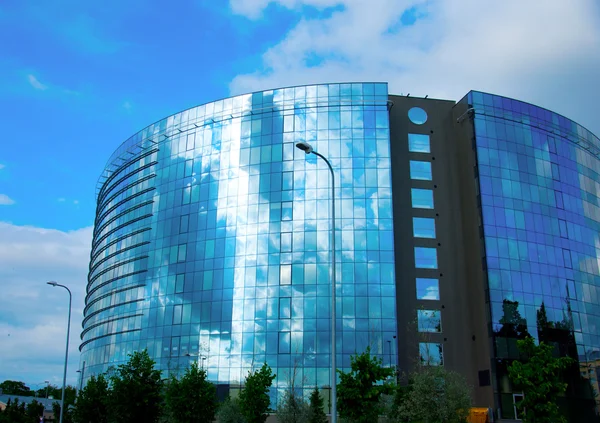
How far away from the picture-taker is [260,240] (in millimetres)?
63375

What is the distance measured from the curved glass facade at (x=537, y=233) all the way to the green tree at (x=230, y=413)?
2454cm

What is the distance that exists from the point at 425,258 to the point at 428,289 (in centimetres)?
332

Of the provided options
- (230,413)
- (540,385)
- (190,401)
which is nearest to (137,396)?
(190,401)

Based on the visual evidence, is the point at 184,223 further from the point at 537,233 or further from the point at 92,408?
the point at 537,233

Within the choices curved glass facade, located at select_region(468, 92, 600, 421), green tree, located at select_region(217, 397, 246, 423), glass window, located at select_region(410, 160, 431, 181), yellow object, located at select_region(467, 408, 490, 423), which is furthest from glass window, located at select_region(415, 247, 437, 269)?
green tree, located at select_region(217, 397, 246, 423)

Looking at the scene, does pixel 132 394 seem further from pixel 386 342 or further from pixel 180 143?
pixel 180 143

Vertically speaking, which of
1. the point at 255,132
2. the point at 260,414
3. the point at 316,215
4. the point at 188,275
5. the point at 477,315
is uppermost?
the point at 255,132

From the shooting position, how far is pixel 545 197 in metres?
→ 65.4

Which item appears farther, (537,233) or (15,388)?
(15,388)

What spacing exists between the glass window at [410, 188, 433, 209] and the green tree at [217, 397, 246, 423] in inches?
1098

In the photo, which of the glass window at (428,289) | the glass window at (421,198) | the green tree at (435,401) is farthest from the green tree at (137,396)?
the glass window at (421,198)

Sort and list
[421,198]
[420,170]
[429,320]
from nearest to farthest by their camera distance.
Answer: [429,320], [421,198], [420,170]

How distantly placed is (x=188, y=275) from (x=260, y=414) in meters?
22.6

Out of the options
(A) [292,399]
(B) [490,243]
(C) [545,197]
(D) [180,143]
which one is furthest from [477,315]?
(D) [180,143]
